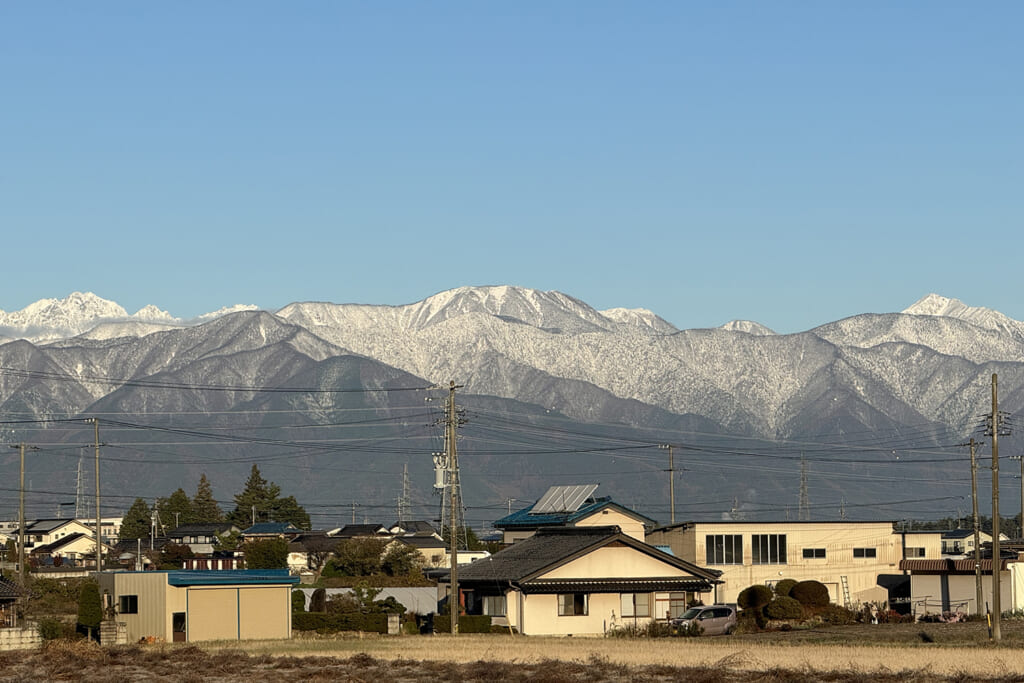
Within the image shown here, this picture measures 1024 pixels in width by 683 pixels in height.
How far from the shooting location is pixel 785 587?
98125 millimetres

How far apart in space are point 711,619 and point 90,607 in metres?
31.0

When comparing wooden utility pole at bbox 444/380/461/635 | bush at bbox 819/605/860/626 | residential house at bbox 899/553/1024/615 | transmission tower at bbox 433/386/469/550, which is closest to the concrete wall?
wooden utility pole at bbox 444/380/461/635

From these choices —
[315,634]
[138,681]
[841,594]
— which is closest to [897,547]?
[841,594]

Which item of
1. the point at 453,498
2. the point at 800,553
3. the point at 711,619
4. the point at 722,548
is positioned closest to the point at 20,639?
the point at 453,498

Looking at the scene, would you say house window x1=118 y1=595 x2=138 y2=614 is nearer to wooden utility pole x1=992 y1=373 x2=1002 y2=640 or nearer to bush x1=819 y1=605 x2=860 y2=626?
bush x1=819 y1=605 x2=860 y2=626

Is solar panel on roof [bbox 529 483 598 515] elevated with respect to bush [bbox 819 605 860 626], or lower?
elevated

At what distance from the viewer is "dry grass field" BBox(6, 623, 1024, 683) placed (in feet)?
161

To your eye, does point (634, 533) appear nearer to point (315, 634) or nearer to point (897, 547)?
point (897, 547)

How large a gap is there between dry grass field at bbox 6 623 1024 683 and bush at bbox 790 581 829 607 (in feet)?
67.2

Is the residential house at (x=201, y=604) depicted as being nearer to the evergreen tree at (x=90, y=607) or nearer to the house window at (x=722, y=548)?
the evergreen tree at (x=90, y=607)

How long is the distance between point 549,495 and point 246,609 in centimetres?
4619

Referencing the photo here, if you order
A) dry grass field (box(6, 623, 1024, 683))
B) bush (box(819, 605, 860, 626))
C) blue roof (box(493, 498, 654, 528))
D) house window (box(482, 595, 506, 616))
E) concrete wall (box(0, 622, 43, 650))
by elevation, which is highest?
blue roof (box(493, 498, 654, 528))

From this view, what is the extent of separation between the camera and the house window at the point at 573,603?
8025cm

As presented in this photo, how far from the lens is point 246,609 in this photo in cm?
7481
